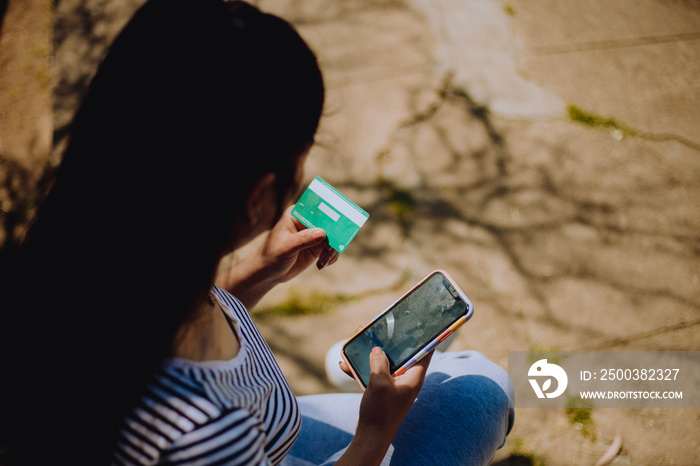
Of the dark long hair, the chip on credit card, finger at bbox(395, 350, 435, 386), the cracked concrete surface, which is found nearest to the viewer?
the dark long hair

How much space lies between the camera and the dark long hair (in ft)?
2.24

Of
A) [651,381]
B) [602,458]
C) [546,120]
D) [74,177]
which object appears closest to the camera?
[74,177]

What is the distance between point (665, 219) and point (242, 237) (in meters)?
2.03

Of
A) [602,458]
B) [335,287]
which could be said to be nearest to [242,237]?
[335,287]

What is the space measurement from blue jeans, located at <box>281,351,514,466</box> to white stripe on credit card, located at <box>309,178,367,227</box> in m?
0.54

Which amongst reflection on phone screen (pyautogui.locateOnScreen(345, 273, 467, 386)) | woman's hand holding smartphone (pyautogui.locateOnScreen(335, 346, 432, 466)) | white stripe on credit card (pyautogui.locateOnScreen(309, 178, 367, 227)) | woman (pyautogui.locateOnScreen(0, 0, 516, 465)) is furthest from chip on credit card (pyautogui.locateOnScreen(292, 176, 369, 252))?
woman (pyautogui.locateOnScreen(0, 0, 516, 465))

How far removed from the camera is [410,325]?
1.29 metres

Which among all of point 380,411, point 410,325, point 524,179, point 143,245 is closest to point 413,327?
point 410,325

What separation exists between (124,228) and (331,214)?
2.54ft

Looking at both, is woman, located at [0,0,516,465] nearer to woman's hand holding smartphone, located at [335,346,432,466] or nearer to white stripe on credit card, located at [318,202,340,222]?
woman's hand holding smartphone, located at [335,346,432,466]

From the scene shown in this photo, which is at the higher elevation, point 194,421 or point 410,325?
point 194,421

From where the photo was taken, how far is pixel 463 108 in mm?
2250

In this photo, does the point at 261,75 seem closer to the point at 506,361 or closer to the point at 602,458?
the point at 506,361

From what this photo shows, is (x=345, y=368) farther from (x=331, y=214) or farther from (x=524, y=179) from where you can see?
(x=524, y=179)
